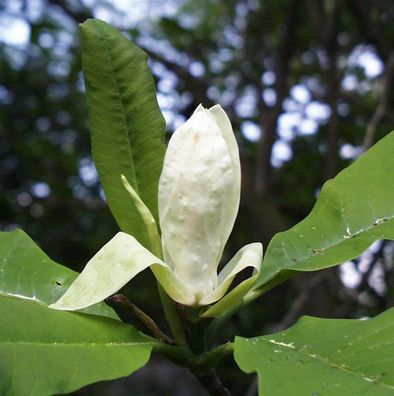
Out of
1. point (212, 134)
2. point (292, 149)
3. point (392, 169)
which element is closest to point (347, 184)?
point (392, 169)

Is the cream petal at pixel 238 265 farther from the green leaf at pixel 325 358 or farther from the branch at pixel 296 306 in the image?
the branch at pixel 296 306

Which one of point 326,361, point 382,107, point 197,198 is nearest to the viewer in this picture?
point 326,361

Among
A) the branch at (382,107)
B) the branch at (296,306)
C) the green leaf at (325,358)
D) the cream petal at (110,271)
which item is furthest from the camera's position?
the branch at (382,107)

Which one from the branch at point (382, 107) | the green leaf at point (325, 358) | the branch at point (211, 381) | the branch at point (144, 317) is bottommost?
the branch at point (382, 107)

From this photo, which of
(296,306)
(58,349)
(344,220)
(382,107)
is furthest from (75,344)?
(382,107)

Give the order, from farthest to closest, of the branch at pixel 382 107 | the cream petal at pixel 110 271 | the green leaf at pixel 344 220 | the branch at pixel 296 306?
the branch at pixel 382 107 < the branch at pixel 296 306 < the green leaf at pixel 344 220 < the cream petal at pixel 110 271

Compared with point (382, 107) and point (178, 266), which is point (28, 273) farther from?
point (382, 107)

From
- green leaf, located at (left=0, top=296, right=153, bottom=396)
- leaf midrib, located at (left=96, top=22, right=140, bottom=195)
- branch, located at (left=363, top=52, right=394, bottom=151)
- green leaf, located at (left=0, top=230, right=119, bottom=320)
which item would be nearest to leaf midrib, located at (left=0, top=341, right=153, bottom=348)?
green leaf, located at (left=0, top=296, right=153, bottom=396)

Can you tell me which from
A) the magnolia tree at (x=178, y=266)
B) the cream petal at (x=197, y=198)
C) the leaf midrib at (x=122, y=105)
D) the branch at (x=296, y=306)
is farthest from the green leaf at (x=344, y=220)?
the branch at (x=296, y=306)

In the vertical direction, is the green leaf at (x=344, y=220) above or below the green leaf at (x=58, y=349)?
above
